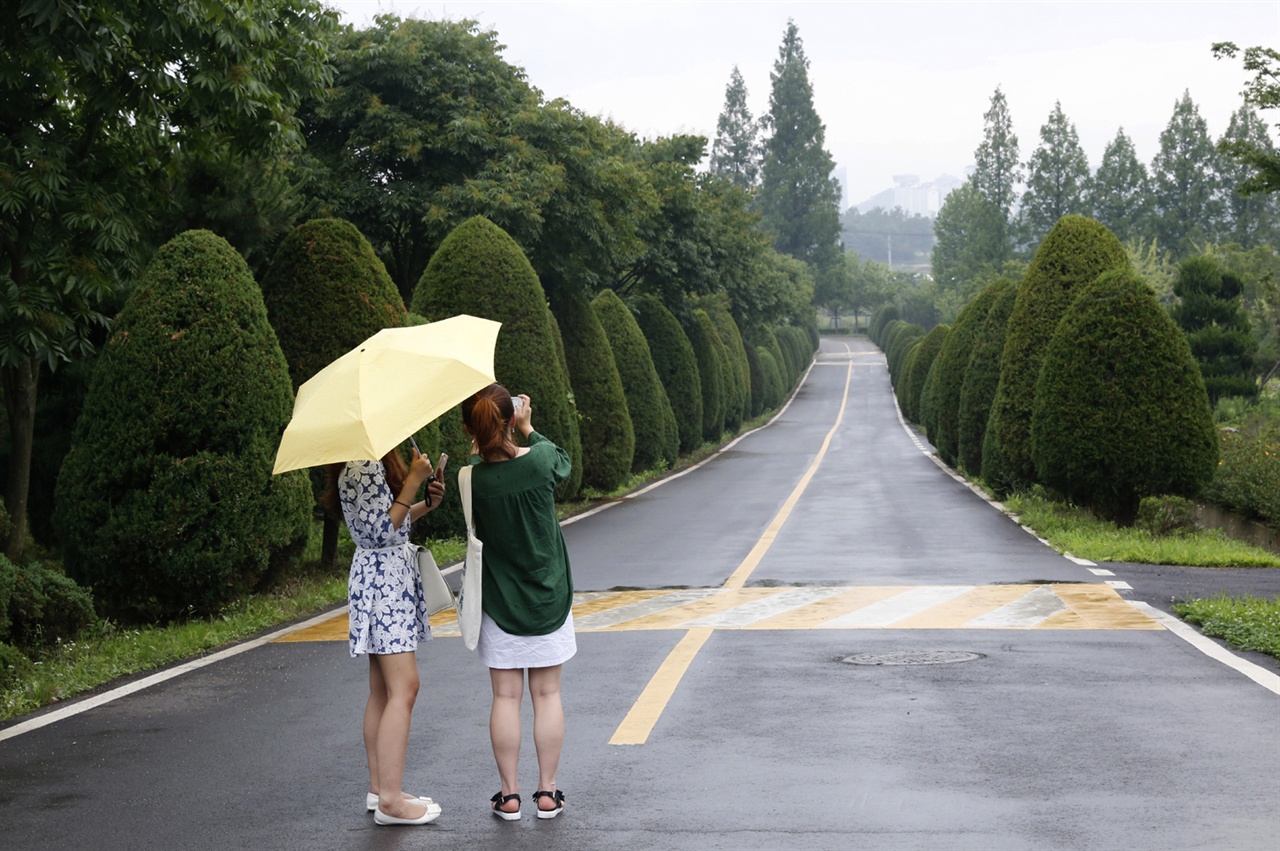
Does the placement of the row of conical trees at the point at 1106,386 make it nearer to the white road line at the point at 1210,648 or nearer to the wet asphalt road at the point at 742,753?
the wet asphalt road at the point at 742,753

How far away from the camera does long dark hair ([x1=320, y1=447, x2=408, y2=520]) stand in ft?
19.3

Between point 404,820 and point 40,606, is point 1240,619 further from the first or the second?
point 40,606

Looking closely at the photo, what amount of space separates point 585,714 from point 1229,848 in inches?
141

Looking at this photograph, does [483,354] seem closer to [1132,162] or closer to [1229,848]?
[1229,848]

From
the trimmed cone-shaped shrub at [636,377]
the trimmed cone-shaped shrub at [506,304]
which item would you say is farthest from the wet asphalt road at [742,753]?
the trimmed cone-shaped shrub at [636,377]

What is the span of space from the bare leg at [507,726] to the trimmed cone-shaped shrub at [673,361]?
105 feet

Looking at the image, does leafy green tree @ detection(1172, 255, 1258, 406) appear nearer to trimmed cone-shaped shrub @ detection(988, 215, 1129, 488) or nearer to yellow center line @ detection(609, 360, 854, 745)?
trimmed cone-shaped shrub @ detection(988, 215, 1129, 488)

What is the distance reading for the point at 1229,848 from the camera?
4969 mm

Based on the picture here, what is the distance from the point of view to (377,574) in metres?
5.86

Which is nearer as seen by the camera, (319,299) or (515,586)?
(515,586)

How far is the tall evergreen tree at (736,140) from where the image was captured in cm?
12075

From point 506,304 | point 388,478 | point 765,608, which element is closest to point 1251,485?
point 506,304

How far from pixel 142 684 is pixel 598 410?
17398mm

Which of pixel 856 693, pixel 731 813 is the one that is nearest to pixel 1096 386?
pixel 856 693
